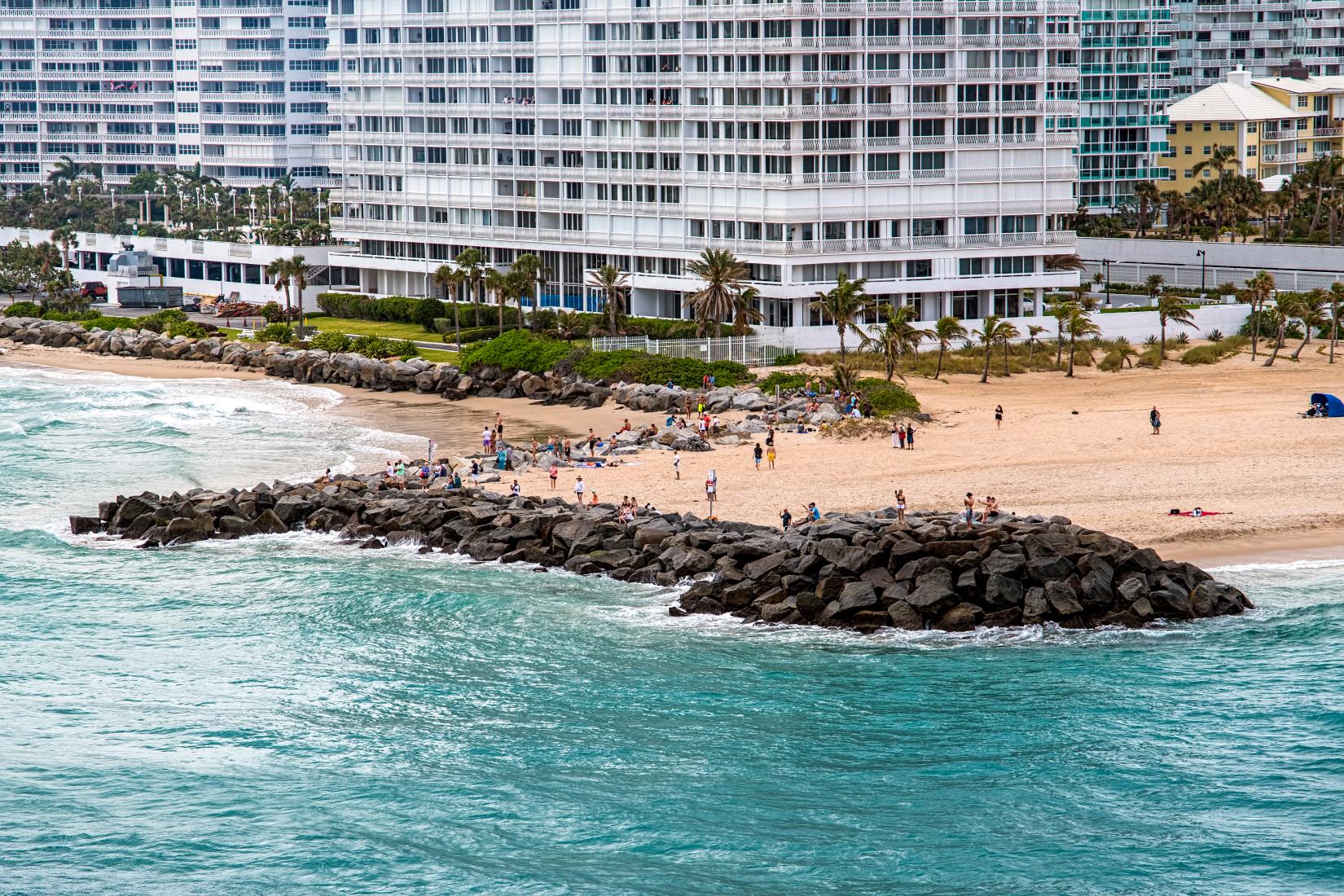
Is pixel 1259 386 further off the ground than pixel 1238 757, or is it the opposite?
pixel 1259 386

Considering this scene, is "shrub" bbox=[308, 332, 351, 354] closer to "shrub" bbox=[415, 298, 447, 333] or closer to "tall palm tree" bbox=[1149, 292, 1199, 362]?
"shrub" bbox=[415, 298, 447, 333]

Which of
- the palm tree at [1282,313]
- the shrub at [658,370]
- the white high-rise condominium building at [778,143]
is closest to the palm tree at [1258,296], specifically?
the palm tree at [1282,313]

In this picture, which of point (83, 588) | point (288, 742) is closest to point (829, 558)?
point (288, 742)

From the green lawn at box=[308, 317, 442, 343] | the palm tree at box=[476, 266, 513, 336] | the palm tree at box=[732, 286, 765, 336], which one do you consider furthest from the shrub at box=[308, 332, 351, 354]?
the palm tree at box=[732, 286, 765, 336]

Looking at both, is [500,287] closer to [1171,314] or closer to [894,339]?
[894,339]

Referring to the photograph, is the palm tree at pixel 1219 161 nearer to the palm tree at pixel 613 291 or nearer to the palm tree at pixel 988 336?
the palm tree at pixel 988 336

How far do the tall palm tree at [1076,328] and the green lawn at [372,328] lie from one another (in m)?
35.3

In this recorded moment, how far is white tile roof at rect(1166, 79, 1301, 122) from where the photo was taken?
147250mm

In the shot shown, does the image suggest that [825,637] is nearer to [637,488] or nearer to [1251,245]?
[637,488]

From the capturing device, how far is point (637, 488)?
212 feet

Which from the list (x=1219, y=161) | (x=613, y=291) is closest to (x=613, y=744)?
(x=613, y=291)

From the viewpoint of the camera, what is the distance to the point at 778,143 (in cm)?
9444

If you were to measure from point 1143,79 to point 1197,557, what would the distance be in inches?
4298

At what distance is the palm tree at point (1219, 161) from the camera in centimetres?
14025
